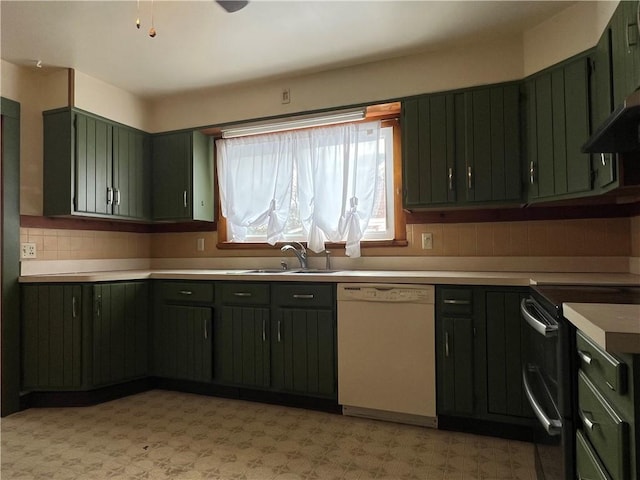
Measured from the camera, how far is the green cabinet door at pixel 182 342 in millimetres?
2982

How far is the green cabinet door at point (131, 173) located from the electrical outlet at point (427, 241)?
7.82 ft

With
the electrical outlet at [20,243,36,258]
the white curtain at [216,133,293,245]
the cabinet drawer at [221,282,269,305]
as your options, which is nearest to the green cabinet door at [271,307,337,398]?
the cabinet drawer at [221,282,269,305]

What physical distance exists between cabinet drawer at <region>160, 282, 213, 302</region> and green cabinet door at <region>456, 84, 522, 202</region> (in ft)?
6.42

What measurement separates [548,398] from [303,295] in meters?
1.55

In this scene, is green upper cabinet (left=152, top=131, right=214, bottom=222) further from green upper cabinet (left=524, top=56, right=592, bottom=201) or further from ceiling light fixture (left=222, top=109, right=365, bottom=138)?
green upper cabinet (left=524, top=56, right=592, bottom=201)

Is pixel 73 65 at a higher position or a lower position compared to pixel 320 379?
higher

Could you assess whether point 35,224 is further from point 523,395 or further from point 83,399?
point 523,395

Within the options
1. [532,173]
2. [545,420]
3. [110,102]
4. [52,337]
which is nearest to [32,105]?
[110,102]

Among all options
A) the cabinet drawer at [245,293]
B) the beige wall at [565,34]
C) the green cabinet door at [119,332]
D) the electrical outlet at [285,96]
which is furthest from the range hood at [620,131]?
the green cabinet door at [119,332]

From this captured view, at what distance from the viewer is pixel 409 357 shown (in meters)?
2.45

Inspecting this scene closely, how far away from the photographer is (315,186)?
3215mm

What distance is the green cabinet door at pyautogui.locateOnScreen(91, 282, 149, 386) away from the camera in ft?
9.38

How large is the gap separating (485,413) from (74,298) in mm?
2770

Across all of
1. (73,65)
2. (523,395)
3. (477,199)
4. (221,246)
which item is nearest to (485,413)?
(523,395)
